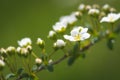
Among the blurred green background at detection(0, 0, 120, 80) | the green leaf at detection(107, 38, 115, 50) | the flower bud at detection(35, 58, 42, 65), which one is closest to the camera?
the flower bud at detection(35, 58, 42, 65)

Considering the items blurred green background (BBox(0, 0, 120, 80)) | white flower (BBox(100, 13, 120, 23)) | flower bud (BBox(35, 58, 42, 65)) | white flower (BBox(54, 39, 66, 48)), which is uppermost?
blurred green background (BBox(0, 0, 120, 80))

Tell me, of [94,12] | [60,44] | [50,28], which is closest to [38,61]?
[60,44]

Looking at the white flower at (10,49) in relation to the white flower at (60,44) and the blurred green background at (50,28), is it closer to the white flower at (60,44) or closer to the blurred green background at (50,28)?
the white flower at (60,44)

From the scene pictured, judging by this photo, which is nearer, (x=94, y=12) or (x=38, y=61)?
(x=38, y=61)

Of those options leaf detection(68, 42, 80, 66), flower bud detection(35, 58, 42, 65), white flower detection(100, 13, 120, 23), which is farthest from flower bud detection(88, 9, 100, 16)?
flower bud detection(35, 58, 42, 65)

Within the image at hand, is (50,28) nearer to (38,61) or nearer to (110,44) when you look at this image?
(110,44)

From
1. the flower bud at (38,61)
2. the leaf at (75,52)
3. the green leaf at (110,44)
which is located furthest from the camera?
the green leaf at (110,44)

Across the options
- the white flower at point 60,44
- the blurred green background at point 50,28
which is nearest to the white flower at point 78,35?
the white flower at point 60,44

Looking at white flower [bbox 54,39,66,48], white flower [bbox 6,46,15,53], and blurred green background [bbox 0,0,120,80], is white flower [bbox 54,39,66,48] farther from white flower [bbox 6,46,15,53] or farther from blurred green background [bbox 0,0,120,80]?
blurred green background [bbox 0,0,120,80]
